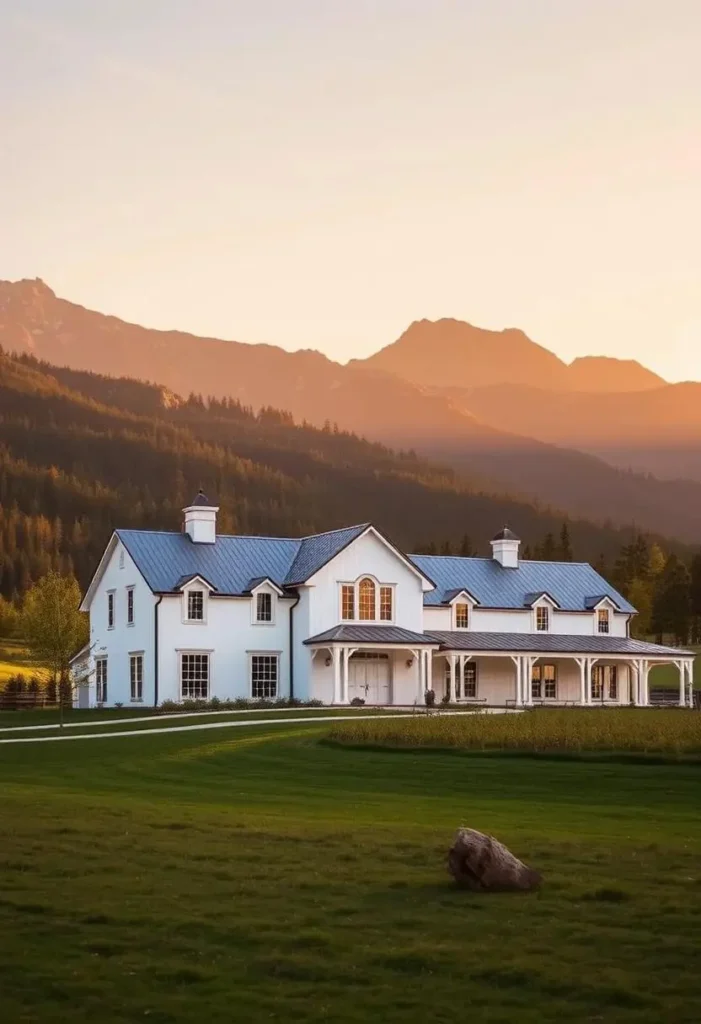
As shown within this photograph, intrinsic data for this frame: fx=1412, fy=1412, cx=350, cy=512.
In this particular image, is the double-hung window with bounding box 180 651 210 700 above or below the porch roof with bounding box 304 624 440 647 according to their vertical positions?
below

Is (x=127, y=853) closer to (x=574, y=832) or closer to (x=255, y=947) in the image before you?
(x=255, y=947)

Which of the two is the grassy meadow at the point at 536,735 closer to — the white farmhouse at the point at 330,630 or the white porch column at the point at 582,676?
the white farmhouse at the point at 330,630

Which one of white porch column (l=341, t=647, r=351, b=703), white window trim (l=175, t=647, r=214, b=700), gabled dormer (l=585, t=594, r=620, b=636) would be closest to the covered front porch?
gabled dormer (l=585, t=594, r=620, b=636)

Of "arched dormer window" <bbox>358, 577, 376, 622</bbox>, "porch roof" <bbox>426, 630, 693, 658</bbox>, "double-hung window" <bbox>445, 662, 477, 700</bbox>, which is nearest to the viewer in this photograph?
"arched dormer window" <bbox>358, 577, 376, 622</bbox>

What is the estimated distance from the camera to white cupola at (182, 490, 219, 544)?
63.1 meters

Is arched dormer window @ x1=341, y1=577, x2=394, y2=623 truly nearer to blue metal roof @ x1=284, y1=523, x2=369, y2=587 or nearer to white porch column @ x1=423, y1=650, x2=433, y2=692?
blue metal roof @ x1=284, y1=523, x2=369, y2=587

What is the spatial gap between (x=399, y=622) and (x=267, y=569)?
6.34 meters

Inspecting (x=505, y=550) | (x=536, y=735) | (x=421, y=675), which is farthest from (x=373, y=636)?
(x=536, y=735)

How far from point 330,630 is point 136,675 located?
8535 millimetres

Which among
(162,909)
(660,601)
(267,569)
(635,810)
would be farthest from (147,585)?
(660,601)

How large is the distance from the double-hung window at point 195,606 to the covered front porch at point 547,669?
10496 millimetres

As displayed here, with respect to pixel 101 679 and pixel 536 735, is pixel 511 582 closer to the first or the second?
pixel 101 679

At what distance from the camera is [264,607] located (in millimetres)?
61156

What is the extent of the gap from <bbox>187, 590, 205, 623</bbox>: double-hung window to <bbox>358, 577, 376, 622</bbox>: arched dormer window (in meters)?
6.94
